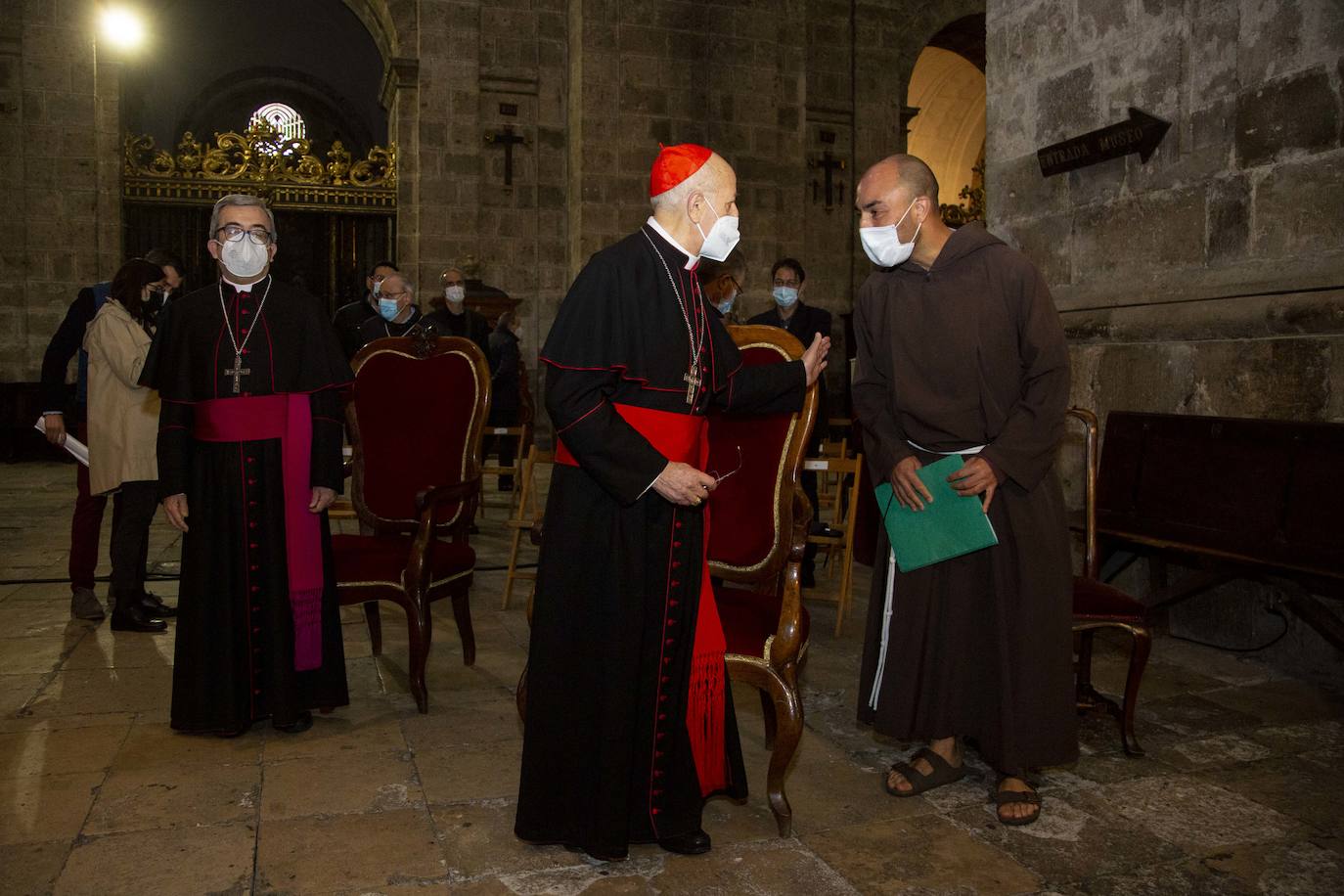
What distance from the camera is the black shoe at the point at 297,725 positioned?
141 inches

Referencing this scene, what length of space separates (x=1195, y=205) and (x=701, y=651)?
3177mm

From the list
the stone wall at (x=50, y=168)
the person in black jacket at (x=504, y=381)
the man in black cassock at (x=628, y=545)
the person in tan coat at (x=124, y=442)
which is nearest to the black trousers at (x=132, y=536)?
the person in tan coat at (x=124, y=442)

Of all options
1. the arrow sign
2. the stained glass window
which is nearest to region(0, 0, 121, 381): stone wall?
the stained glass window

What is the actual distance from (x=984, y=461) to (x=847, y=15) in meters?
11.7

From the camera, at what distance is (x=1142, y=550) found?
463 centimetres

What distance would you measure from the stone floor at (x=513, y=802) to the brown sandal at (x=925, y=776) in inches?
1.9

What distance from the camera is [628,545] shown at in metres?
2.54

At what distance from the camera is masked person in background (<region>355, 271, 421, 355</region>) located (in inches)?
268

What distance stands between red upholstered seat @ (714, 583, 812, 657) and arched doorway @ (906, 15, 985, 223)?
14257 mm

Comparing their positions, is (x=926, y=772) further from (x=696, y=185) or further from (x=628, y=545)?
(x=696, y=185)

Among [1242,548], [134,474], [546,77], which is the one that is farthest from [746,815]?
[546,77]

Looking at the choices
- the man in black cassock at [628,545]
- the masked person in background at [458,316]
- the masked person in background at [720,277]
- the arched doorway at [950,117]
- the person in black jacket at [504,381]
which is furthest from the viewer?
the arched doorway at [950,117]

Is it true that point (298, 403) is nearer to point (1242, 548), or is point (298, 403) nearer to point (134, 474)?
point (134, 474)

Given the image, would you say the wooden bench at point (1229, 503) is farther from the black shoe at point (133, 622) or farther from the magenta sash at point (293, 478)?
the black shoe at point (133, 622)
